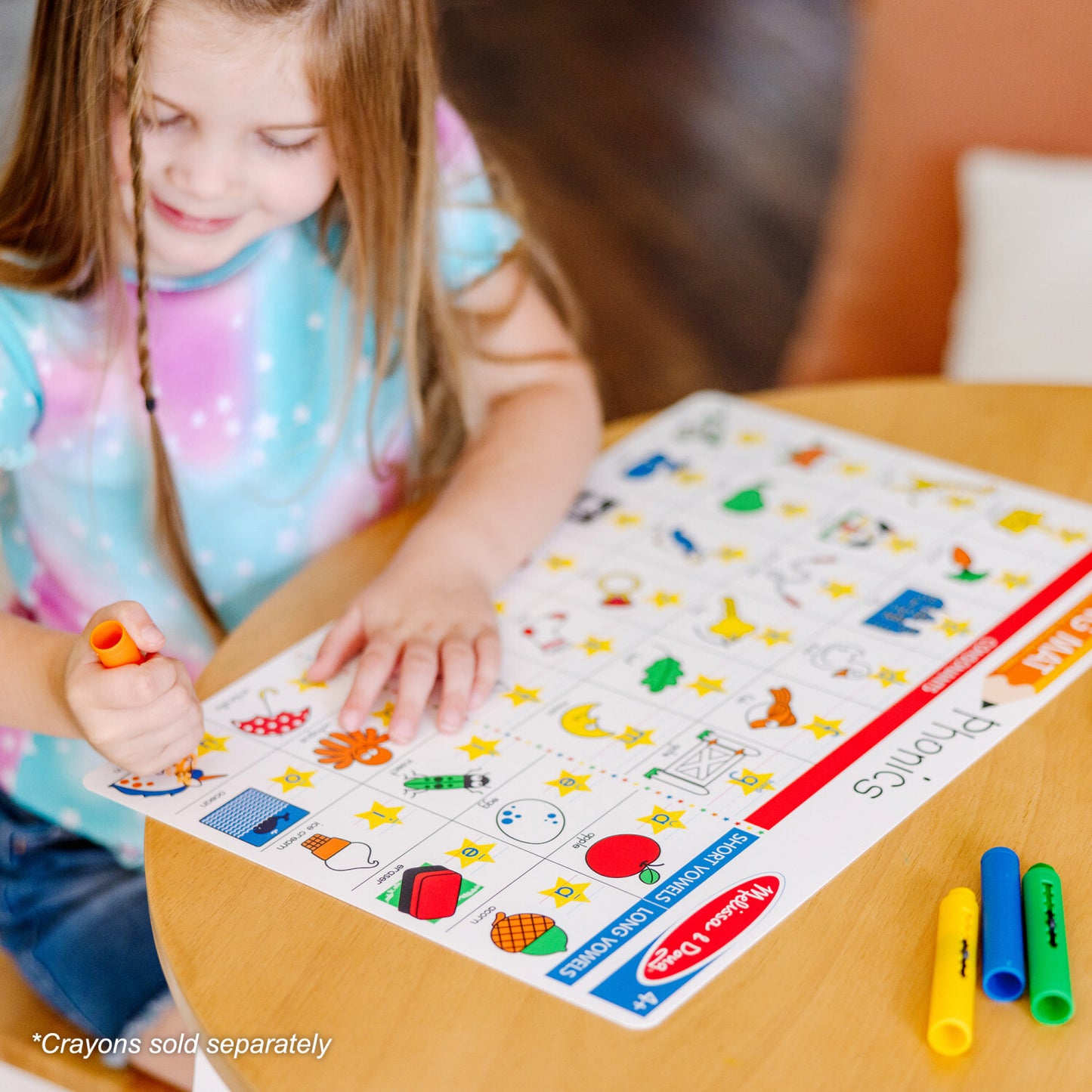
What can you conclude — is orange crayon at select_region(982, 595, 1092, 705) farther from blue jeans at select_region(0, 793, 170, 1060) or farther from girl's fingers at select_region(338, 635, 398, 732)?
blue jeans at select_region(0, 793, 170, 1060)

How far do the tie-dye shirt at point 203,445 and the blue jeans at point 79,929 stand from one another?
0.07 ft

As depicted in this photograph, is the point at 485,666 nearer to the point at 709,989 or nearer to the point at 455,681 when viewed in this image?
the point at 455,681

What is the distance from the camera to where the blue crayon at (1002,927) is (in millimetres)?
499

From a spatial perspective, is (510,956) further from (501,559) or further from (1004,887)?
(501,559)

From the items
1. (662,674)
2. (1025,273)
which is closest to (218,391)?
(662,674)

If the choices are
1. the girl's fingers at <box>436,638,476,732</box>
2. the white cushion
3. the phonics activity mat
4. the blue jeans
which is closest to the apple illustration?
the phonics activity mat

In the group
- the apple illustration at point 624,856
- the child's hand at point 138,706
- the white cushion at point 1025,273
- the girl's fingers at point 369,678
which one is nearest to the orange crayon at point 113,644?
the child's hand at point 138,706

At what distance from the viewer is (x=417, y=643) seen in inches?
27.9

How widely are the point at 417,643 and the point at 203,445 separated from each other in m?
0.27

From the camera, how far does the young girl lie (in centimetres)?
70

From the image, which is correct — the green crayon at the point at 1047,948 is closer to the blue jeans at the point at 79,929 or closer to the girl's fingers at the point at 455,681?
the girl's fingers at the point at 455,681

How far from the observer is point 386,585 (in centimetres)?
76

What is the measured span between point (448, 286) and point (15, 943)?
49 cm

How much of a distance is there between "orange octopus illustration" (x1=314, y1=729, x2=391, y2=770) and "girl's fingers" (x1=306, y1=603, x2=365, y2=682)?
0.06 m
